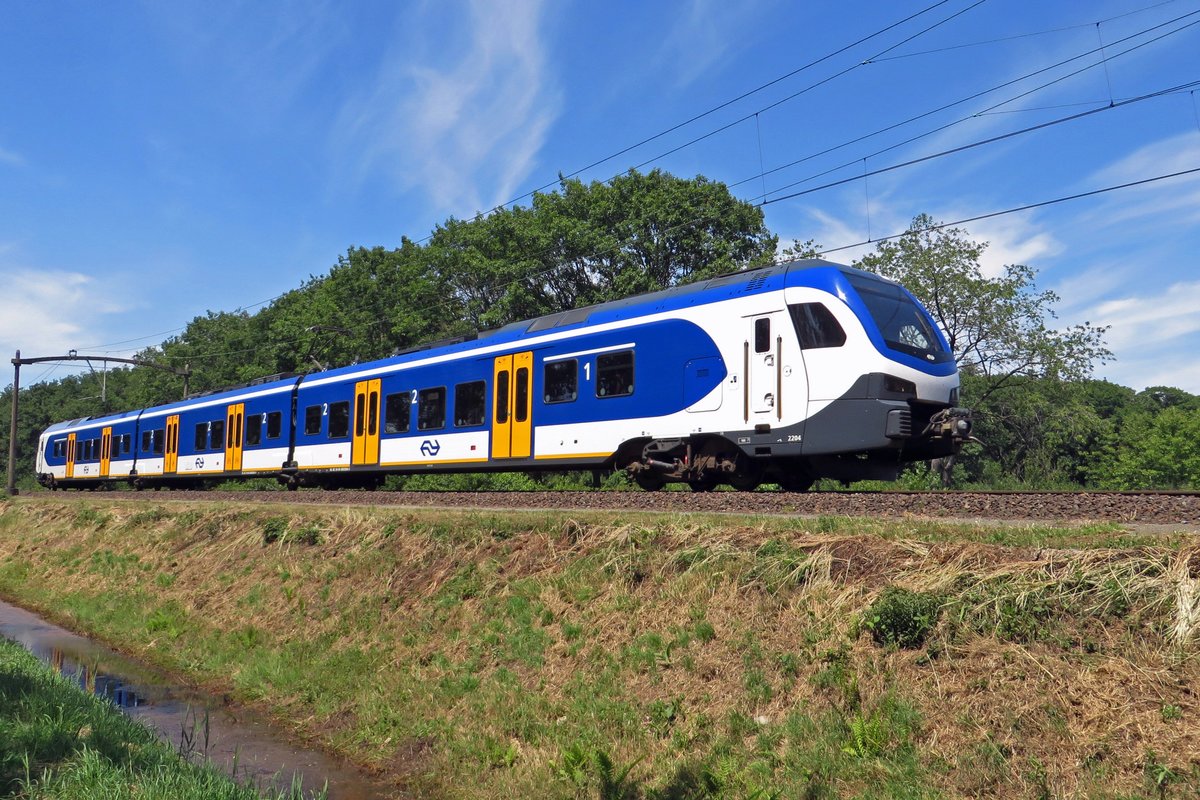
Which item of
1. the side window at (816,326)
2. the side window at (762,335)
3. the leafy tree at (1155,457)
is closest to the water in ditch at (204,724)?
the side window at (762,335)

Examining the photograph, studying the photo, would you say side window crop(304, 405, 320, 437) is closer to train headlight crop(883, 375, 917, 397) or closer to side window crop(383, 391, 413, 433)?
side window crop(383, 391, 413, 433)

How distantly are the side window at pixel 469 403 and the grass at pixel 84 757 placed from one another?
30.8 ft

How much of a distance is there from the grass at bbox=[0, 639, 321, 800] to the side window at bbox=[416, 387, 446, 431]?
10085 millimetres

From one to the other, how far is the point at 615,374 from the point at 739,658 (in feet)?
26.5

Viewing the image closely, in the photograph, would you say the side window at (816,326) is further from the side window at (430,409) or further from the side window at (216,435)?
the side window at (216,435)

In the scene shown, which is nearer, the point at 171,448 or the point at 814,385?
the point at 814,385

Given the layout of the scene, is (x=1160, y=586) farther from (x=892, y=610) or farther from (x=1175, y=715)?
(x=892, y=610)

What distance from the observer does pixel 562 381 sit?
15.8 m

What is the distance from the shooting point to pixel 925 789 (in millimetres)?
5320

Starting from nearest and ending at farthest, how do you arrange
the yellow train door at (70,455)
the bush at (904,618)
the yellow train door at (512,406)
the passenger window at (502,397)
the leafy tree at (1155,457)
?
the bush at (904,618)
the yellow train door at (512,406)
the passenger window at (502,397)
the yellow train door at (70,455)
the leafy tree at (1155,457)

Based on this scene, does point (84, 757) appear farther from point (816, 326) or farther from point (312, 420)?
point (312, 420)

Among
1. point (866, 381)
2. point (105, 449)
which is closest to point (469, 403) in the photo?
point (866, 381)

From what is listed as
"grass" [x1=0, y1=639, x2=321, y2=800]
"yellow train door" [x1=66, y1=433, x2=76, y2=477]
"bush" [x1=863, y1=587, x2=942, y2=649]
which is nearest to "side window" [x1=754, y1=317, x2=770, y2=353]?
"bush" [x1=863, y1=587, x2=942, y2=649]

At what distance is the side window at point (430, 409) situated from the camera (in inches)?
734
